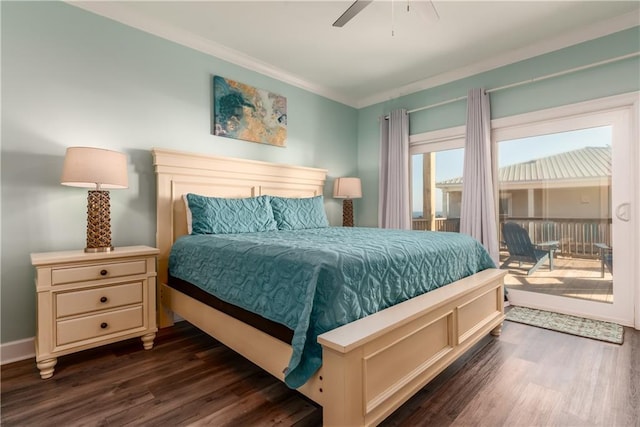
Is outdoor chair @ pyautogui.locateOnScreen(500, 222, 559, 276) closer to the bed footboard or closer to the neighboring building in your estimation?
the neighboring building

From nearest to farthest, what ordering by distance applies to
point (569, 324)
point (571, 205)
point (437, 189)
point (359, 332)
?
1. point (359, 332)
2. point (569, 324)
3. point (571, 205)
4. point (437, 189)

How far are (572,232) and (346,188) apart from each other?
2.37m

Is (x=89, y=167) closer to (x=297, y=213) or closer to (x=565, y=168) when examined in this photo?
(x=297, y=213)

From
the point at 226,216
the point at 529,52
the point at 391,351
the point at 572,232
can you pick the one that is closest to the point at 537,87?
the point at 529,52

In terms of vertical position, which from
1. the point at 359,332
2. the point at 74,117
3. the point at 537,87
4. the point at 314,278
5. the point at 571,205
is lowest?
the point at 359,332

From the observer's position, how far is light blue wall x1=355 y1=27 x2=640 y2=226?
8.81ft

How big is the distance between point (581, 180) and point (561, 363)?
1.83 meters

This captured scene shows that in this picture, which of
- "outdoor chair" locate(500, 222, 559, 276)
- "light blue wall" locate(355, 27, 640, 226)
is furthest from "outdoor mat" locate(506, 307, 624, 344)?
"light blue wall" locate(355, 27, 640, 226)

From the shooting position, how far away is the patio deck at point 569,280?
2.84 meters

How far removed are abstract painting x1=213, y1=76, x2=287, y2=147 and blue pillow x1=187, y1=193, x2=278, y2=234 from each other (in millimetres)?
837

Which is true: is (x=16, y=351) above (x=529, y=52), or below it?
below

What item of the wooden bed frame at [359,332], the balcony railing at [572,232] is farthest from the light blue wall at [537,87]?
the wooden bed frame at [359,332]

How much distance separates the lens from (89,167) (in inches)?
80.5

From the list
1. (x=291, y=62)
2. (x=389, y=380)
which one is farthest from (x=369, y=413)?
(x=291, y=62)
